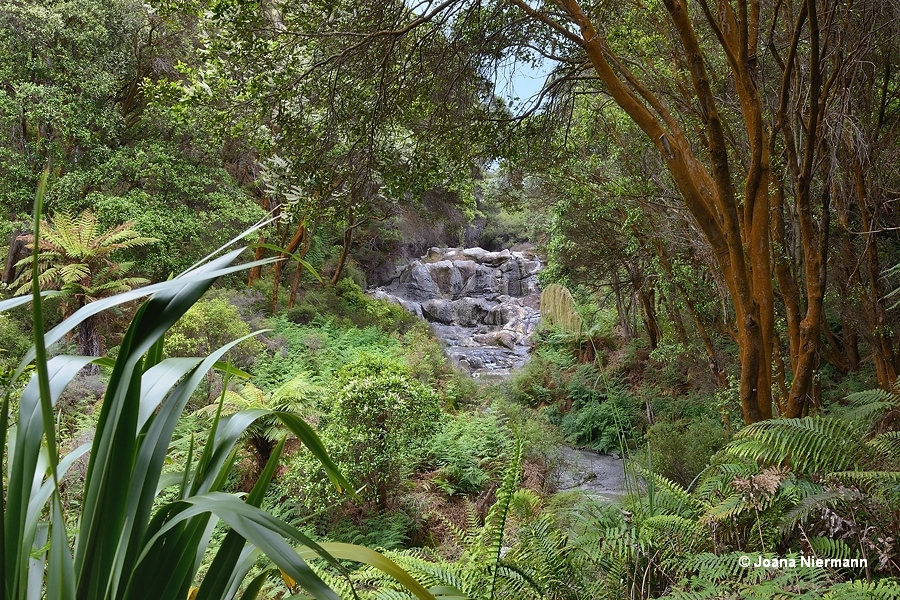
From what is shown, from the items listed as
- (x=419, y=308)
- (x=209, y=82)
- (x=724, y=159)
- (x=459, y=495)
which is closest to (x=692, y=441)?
(x=459, y=495)

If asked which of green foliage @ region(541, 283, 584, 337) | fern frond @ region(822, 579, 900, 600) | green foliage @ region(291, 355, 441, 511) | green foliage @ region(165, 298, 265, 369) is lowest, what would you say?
green foliage @ region(291, 355, 441, 511)

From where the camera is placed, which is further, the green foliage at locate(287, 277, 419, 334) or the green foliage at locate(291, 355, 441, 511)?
the green foliage at locate(287, 277, 419, 334)

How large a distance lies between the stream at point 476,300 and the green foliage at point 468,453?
15.6 feet

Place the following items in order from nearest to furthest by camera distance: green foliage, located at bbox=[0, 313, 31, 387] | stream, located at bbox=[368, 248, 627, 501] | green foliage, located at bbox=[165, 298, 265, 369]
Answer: green foliage, located at bbox=[0, 313, 31, 387] → green foliage, located at bbox=[165, 298, 265, 369] → stream, located at bbox=[368, 248, 627, 501]

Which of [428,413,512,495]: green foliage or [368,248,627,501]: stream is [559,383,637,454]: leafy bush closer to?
[368,248,627,501]: stream

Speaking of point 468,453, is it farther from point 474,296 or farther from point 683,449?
point 474,296

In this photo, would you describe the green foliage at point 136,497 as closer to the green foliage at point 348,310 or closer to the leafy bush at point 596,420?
the leafy bush at point 596,420

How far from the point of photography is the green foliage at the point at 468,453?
483 cm

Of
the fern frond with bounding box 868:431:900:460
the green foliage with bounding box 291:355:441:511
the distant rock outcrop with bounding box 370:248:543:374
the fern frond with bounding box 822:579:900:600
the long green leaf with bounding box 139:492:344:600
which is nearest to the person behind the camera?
the long green leaf with bounding box 139:492:344:600

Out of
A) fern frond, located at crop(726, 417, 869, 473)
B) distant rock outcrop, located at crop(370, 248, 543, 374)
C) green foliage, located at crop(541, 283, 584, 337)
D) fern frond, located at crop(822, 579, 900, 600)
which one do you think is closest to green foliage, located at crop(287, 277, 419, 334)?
distant rock outcrop, located at crop(370, 248, 543, 374)

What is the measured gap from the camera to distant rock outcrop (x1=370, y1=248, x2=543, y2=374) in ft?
48.2

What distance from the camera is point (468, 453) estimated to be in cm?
516

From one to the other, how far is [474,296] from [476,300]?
3.42 feet

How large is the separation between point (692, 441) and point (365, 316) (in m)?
8.17
